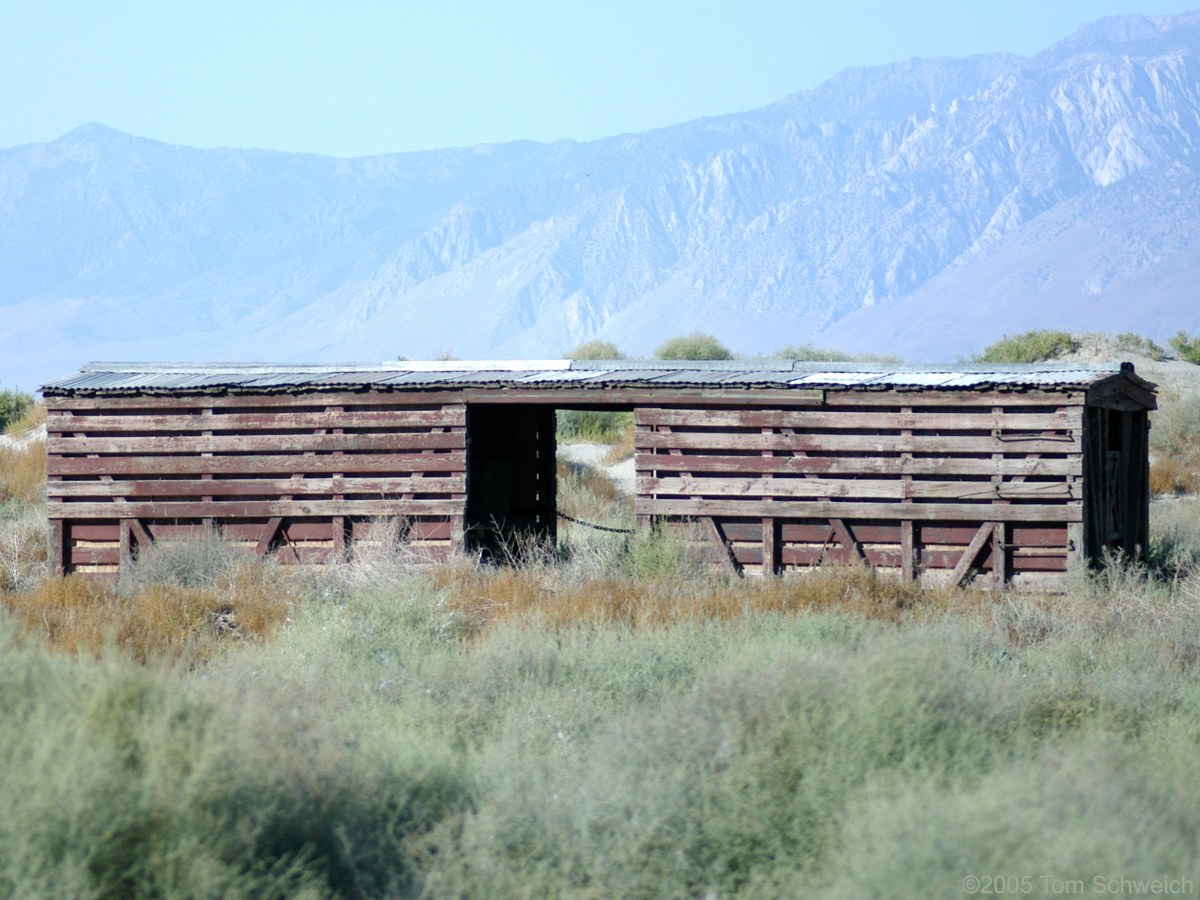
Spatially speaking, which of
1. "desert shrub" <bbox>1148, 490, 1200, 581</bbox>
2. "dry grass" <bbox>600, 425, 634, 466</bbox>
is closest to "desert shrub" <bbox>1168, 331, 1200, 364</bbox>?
"dry grass" <bbox>600, 425, 634, 466</bbox>

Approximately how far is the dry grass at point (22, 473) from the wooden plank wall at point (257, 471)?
7935 millimetres

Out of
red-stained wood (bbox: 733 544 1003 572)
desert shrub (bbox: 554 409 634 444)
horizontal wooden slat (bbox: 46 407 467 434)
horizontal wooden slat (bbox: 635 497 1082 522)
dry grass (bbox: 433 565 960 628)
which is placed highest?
horizontal wooden slat (bbox: 46 407 467 434)

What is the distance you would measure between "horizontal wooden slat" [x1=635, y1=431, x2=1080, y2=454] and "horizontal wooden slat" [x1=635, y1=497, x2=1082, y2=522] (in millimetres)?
446

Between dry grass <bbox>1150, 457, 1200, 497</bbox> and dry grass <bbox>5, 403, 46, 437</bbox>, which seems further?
dry grass <bbox>5, 403, 46, 437</bbox>

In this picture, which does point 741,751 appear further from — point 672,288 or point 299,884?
point 672,288

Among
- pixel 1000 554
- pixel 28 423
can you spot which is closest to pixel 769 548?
pixel 1000 554

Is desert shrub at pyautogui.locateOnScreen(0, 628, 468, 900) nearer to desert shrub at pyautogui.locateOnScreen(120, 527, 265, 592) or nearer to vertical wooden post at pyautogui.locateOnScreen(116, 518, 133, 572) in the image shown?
desert shrub at pyautogui.locateOnScreen(120, 527, 265, 592)

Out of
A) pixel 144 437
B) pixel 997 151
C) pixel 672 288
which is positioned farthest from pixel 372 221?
pixel 144 437

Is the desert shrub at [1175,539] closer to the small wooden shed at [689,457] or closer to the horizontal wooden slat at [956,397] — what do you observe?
the small wooden shed at [689,457]

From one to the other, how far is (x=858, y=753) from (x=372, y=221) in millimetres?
194319

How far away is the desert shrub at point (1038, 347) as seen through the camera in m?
36.2

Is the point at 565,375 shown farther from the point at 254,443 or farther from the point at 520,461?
the point at 520,461

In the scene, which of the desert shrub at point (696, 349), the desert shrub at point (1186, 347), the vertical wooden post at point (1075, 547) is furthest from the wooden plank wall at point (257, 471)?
the desert shrub at point (1186, 347)

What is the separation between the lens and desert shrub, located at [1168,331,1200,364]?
129 ft
